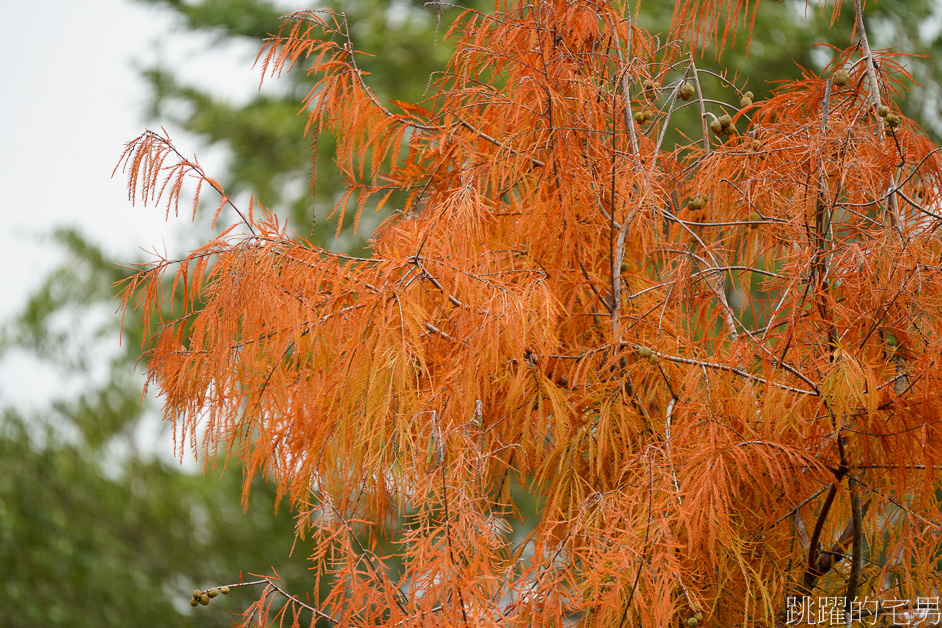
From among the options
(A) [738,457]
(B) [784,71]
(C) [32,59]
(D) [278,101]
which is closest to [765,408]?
(A) [738,457]

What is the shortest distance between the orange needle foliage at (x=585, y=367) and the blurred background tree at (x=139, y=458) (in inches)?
89.6

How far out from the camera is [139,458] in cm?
463

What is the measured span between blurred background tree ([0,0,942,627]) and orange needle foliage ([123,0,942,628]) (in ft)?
7.47

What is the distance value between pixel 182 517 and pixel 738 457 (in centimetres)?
348

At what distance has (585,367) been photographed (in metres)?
1.83

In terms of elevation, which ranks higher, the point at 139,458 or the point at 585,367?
A: the point at 139,458

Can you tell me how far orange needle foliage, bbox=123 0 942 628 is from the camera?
5.03ft

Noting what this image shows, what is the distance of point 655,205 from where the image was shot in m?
1.74

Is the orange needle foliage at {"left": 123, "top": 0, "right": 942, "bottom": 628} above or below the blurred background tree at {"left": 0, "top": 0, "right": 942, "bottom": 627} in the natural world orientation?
below

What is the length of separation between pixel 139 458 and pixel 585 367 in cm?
343

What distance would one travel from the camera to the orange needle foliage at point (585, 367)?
1.53 metres

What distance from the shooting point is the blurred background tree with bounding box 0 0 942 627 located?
14.0ft

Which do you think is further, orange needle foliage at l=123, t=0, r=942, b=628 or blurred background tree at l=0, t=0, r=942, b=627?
blurred background tree at l=0, t=0, r=942, b=627

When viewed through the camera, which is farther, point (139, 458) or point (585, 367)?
point (139, 458)
